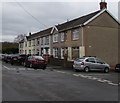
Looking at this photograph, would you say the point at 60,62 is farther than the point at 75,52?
No

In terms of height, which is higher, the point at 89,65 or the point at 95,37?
the point at 95,37

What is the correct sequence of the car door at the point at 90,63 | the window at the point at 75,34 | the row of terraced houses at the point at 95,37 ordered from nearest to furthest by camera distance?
the car door at the point at 90,63
the row of terraced houses at the point at 95,37
the window at the point at 75,34

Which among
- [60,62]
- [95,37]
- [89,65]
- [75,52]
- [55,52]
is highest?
[95,37]

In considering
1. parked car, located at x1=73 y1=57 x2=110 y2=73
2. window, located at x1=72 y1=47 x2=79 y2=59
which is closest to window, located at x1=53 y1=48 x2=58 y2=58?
window, located at x1=72 y1=47 x2=79 y2=59

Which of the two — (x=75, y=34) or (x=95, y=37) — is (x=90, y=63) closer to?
(x=95, y=37)

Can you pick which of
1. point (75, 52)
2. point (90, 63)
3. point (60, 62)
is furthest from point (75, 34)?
point (90, 63)

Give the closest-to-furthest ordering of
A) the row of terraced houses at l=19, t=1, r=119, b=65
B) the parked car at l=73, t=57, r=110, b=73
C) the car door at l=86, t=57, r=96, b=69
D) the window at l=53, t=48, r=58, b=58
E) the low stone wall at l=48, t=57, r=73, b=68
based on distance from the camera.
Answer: the parked car at l=73, t=57, r=110, b=73
the car door at l=86, t=57, r=96, b=69
the row of terraced houses at l=19, t=1, r=119, b=65
the low stone wall at l=48, t=57, r=73, b=68
the window at l=53, t=48, r=58, b=58

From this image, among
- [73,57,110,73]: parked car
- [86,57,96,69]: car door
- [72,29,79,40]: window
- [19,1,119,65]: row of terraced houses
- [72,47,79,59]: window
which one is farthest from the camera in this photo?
[72,29,79,40]: window

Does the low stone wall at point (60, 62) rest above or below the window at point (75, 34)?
below

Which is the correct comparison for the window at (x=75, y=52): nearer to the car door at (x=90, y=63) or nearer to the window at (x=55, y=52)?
the window at (x=55, y=52)

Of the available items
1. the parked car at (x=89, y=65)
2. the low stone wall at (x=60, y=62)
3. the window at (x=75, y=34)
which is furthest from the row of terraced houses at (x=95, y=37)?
the parked car at (x=89, y=65)

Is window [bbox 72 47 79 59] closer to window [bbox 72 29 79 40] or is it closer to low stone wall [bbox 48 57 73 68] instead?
window [bbox 72 29 79 40]

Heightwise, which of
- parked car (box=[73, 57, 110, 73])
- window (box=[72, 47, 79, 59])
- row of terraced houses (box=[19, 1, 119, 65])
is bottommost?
parked car (box=[73, 57, 110, 73])

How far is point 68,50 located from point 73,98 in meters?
26.4
